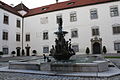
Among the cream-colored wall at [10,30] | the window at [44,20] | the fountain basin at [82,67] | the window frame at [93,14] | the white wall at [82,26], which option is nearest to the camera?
the fountain basin at [82,67]

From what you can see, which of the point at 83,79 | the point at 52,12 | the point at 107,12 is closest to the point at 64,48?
the point at 83,79

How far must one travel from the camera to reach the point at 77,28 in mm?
23547

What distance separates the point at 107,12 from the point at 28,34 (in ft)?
59.9

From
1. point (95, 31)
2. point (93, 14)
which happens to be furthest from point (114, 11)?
point (95, 31)

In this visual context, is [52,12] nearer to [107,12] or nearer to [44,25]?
[44,25]

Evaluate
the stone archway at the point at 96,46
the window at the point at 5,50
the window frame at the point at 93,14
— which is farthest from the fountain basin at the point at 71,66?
the window at the point at 5,50

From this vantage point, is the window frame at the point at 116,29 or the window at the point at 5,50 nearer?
the window frame at the point at 116,29

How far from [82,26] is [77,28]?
1.09m

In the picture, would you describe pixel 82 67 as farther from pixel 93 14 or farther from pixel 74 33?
pixel 93 14

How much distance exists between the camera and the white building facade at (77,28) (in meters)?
21.2

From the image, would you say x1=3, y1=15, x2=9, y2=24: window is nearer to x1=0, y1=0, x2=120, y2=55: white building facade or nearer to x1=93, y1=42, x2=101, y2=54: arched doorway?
x1=0, y1=0, x2=120, y2=55: white building facade

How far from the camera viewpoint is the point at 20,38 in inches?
1095

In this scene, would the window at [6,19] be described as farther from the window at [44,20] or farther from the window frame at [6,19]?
the window at [44,20]

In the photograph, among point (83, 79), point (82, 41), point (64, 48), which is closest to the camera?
point (83, 79)
